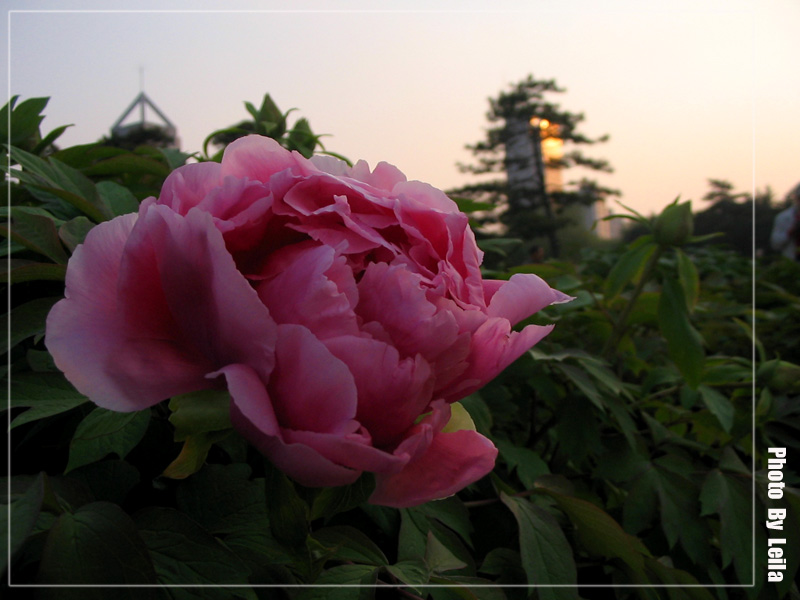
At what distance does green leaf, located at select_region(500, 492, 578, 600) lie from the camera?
1.36 ft

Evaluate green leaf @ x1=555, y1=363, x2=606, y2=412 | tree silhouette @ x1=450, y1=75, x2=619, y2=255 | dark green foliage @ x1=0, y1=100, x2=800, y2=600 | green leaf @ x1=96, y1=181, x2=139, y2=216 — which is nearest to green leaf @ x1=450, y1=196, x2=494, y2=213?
dark green foliage @ x1=0, y1=100, x2=800, y2=600

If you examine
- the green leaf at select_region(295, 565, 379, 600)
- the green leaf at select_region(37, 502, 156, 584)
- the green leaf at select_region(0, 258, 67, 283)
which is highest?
the green leaf at select_region(0, 258, 67, 283)

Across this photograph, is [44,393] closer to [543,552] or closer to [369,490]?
[369,490]

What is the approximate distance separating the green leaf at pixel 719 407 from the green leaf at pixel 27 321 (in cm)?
65

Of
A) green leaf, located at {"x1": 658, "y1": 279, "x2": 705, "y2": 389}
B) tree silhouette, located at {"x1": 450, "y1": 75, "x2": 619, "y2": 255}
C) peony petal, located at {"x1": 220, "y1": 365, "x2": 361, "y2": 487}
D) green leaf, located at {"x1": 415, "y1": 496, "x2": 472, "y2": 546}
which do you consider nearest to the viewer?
peony petal, located at {"x1": 220, "y1": 365, "x2": 361, "y2": 487}

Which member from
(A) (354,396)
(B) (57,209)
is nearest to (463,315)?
(A) (354,396)

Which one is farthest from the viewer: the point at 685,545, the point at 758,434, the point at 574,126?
the point at 574,126

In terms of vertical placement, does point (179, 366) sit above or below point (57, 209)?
below

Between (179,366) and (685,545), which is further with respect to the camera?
(685,545)

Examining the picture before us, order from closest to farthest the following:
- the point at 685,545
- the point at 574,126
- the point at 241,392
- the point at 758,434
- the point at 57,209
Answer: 1. the point at 241,392
2. the point at 57,209
3. the point at 685,545
4. the point at 758,434
5. the point at 574,126

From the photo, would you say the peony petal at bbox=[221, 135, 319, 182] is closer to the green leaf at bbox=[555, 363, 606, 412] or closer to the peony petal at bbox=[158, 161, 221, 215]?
the peony petal at bbox=[158, 161, 221, 215]

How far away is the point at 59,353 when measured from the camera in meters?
0.23

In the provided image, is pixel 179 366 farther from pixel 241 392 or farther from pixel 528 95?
pixel 528 95

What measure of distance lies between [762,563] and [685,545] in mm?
90
